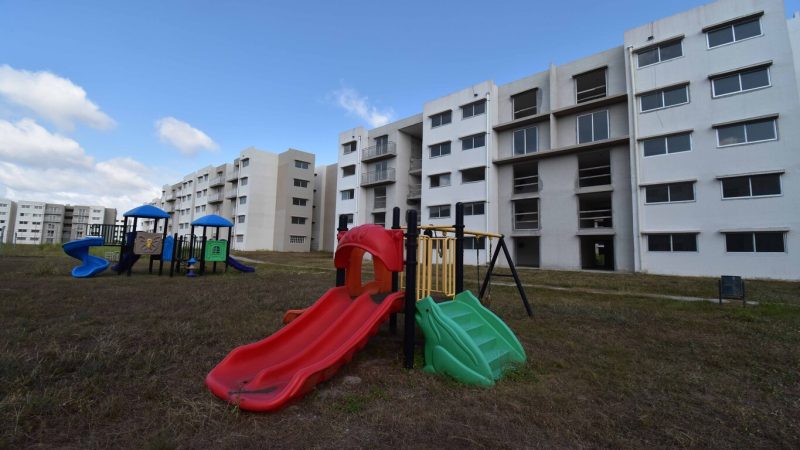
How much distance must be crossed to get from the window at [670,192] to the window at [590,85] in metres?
7.36

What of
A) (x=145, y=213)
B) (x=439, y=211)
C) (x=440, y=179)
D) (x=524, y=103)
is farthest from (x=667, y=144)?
(x=145, y=213)

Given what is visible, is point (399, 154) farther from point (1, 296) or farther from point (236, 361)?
point (236, 361)

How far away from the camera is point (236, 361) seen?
3824mm

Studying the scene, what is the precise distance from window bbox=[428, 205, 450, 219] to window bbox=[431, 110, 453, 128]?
24.1ft

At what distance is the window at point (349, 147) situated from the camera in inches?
1500

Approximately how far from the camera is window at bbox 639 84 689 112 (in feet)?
62.6

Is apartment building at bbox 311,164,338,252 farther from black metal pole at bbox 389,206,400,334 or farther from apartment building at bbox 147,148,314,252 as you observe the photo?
black metal pole at bbox 389,206,400,334

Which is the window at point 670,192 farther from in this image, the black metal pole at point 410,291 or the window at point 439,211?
the black metal pole at point 410,291

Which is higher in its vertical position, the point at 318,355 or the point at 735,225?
the point at 735,225

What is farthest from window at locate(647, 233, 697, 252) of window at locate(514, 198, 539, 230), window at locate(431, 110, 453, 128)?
window at locate(431, 110, 453, 128)

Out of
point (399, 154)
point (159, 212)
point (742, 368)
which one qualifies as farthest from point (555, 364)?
point (399, 154)

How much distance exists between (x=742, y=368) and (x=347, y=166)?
36.4m

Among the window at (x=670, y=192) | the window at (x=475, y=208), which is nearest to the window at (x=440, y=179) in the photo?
the window at (x=475, y=208)

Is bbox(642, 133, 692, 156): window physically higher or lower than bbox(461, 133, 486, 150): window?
lower
